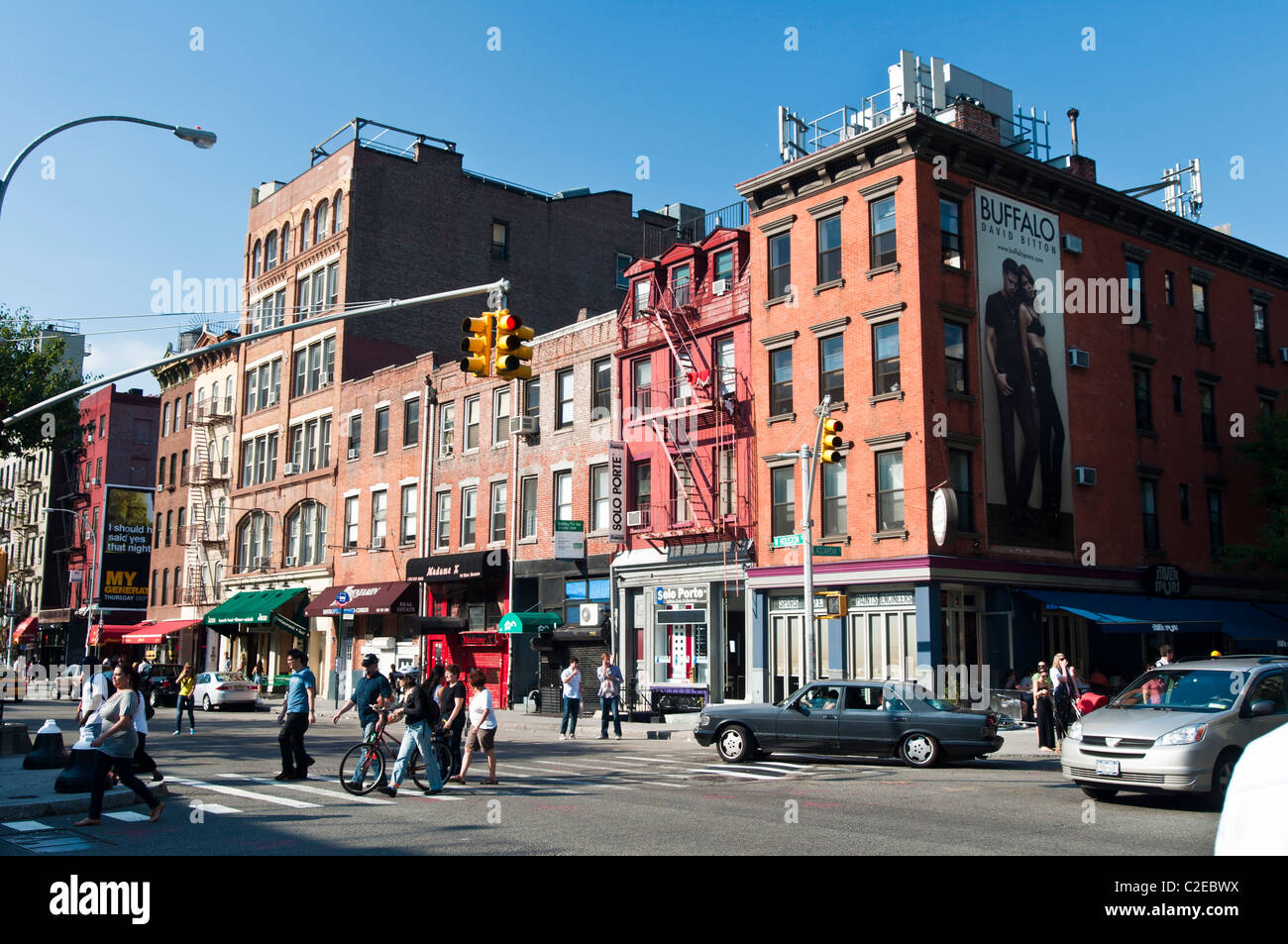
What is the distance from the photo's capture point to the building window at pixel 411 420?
4538 cm

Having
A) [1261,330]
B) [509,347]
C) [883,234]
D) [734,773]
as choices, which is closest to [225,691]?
[734,773]

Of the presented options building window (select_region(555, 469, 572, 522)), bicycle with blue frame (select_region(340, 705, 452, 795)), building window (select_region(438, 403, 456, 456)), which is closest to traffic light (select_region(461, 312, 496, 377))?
bicycle with blue frame (select_region(340, 705, 452, 795))

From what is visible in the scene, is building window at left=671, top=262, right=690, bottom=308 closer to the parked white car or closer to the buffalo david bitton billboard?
the parked white car

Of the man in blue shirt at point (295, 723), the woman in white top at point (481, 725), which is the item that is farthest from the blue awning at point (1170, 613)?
the man in blue shirt at point (295, 723)

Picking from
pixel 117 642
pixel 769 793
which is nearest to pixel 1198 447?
pixel 769 793

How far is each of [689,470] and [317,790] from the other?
795 inches

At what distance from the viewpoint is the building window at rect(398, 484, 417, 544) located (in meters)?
45.1

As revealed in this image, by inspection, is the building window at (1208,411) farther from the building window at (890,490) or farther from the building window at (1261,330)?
the building window at (890,490)

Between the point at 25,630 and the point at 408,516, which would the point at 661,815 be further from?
the point at 25,630

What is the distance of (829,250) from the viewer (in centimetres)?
3166

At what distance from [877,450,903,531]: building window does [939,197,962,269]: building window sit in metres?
5.51
